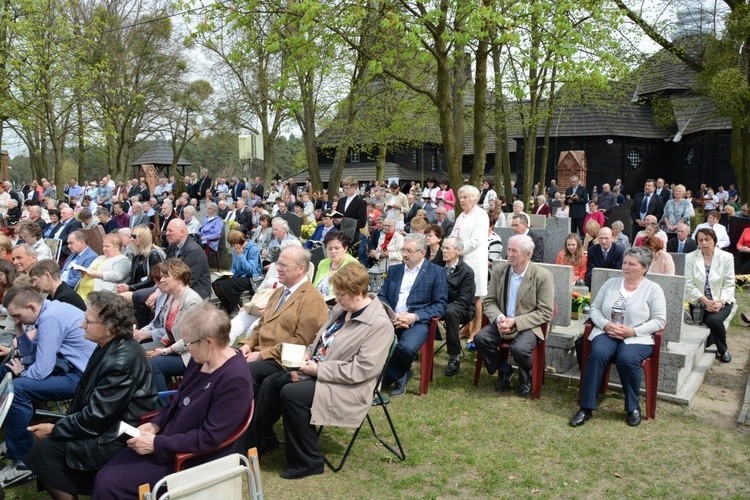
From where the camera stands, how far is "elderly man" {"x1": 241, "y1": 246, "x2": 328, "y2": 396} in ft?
16.8

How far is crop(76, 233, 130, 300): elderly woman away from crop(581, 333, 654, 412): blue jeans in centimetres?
535

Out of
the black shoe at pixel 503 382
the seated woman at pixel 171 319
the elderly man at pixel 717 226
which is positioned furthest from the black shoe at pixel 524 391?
the elderly man at pixel 717 226

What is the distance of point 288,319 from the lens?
5191mm

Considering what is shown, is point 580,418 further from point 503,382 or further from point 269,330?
point 269,330

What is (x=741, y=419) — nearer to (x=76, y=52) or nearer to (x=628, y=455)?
(x=628, y=455)

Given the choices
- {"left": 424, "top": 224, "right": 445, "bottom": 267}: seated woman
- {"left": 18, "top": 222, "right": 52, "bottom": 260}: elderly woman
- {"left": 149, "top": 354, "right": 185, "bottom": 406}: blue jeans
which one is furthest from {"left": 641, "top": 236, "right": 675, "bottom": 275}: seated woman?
{"left": 18, "top": 222, "right": 52, "bottom": 260}: elderly woman

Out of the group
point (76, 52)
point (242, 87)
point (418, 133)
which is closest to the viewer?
point (76, 52)

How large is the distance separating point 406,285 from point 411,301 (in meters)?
0.22

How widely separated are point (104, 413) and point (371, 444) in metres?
2.14

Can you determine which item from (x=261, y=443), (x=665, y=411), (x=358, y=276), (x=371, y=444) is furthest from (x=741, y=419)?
(x=261, y=443)

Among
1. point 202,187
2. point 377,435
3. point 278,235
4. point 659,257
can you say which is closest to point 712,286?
point 659,257

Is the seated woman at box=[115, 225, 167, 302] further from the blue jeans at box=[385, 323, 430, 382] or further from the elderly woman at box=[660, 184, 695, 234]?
the elderly woman at box=[660, 184, 695, 234]

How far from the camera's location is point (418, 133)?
34.1 meters

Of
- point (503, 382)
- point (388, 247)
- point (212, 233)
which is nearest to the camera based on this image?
point (503, 382)
